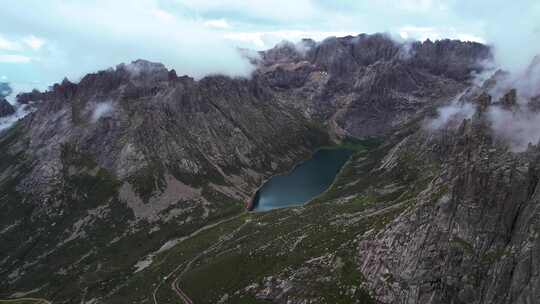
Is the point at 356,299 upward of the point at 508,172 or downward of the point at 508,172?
downward

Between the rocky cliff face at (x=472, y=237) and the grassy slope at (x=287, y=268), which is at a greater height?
the rocky cliff face at (x=472, y=237)

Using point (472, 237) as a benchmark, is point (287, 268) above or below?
below

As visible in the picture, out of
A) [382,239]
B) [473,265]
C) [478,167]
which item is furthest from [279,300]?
[478,167]

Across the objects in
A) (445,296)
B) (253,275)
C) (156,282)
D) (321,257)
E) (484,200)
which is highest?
(484,200)

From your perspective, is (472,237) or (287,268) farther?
(287,268)

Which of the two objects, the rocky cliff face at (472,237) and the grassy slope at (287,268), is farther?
the grassy slope at (287,268)

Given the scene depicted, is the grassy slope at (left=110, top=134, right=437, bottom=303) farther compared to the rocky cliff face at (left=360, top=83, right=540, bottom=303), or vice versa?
the grassy slope at (left=110, top=134, right=437, bottom=303)

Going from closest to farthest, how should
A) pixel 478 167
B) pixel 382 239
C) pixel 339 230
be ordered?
1. pixel 478 167
2. pixel 382 239
3. pixel 339 230

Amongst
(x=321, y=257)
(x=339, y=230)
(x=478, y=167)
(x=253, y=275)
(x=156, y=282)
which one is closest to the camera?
(x=478, y=167)

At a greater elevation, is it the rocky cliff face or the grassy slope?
the rocky cliff face

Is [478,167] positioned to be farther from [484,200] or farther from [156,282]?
[156,282]

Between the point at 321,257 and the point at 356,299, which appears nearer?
the point at 356,299
